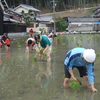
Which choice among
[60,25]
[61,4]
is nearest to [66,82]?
[60,25]

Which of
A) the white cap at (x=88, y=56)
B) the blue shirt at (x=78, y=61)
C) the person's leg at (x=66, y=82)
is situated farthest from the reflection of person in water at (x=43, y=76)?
the white cap at (x=88, y=56)

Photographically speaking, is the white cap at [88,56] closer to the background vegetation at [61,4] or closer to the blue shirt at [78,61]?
the blue shirt at [78,61]

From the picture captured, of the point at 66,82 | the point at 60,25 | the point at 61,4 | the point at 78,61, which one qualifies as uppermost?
the point at 61,4

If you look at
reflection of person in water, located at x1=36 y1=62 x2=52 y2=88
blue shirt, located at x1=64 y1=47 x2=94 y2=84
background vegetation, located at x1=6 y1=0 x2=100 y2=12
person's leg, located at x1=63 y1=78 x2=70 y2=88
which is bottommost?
reflection of person in water, located at x1=36 y1=62 x2=52 y2=88

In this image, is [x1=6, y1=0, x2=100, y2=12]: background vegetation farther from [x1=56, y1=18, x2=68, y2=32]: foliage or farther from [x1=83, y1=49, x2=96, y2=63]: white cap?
[x1=83, y1=49, x2=96, y2=63]: white cap

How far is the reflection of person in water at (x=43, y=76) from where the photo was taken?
20.3ft

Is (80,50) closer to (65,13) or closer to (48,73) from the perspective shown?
(48,73)

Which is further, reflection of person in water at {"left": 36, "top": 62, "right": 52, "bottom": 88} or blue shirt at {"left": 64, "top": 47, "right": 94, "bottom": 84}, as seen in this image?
reflection of person in water at {"left": 36, "top": 62, "right": 52, "bottom": 88}

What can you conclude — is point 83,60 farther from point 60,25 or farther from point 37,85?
point 60,25

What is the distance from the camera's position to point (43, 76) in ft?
23.2

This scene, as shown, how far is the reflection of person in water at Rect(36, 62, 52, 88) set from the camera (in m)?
6.17

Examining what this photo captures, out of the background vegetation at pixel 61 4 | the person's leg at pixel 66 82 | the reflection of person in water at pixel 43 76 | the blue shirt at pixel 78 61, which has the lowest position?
the reflection of person in water at pixel 43 76

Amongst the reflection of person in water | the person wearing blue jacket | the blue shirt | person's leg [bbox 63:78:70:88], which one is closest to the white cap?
the person wearing blue jacket

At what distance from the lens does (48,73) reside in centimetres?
752
